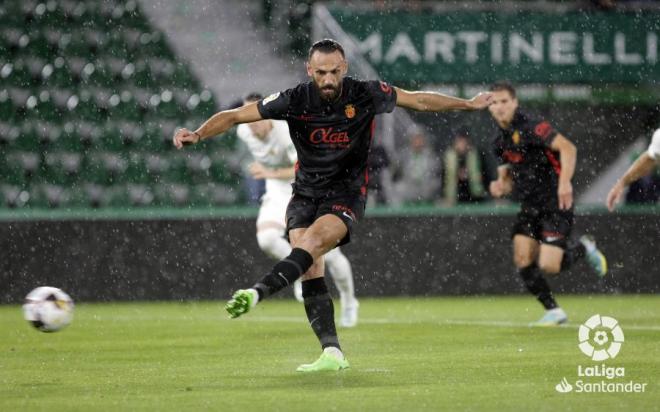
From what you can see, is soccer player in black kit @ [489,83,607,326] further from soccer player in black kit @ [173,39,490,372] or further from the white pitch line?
soccer player in black kit @ [173,39,490,372]

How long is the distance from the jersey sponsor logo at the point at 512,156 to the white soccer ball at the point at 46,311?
4683 mm

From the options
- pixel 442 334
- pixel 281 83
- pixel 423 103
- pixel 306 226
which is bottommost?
pixel 442 334

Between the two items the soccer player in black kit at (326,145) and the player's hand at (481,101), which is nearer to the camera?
the soccer player in black kit at (326,145)

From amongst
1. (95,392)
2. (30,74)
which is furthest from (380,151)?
(95,392)

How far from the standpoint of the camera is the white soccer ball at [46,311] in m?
8.41

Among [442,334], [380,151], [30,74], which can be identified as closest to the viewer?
[442,334]

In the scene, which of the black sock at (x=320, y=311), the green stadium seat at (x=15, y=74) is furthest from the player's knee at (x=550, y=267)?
the green stadium seat at (x=15, y=74)

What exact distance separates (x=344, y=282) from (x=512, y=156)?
180 cm

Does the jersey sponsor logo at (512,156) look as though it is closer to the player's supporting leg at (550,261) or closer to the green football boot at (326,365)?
the player's supporting leg at (550,261)

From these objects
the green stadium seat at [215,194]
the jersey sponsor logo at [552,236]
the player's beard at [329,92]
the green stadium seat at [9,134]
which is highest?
the green stadium seat at [9,134]

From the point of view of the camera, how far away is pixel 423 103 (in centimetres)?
807

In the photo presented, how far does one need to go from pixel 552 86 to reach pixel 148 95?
5397mm

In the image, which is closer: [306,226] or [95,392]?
[95,392]

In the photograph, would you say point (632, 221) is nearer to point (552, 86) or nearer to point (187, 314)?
point (552, 86)
